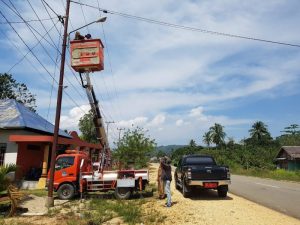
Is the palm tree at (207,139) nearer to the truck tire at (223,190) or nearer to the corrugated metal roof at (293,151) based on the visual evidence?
the corrugated metal roof at (293,151)

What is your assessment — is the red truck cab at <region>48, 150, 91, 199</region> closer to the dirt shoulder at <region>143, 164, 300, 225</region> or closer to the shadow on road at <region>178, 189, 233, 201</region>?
the dirt shoulder at <region>143, 164, 300, 225</region>

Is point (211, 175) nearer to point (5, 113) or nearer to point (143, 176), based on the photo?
point (143, 176)

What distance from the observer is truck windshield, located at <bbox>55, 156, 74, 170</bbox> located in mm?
17844

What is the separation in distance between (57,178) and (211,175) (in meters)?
7.38

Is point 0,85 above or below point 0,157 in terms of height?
above

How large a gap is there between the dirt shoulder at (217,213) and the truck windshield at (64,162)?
496 cm

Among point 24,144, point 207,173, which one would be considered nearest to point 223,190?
point 207,173


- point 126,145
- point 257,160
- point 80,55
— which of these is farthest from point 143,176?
point 257,160

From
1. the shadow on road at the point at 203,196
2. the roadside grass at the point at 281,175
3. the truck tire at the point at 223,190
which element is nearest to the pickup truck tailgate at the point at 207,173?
the truck tire at the point at 223,190

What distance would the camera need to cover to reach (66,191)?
17.5 m

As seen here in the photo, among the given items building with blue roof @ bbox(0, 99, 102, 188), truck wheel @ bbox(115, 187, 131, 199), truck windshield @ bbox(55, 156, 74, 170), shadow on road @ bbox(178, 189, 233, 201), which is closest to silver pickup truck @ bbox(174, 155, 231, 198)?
shadow on road @ bbox(178, 189, 233, 201)

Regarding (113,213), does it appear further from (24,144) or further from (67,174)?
(24,144)

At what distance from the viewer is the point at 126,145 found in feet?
149

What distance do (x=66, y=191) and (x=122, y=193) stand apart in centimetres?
282
